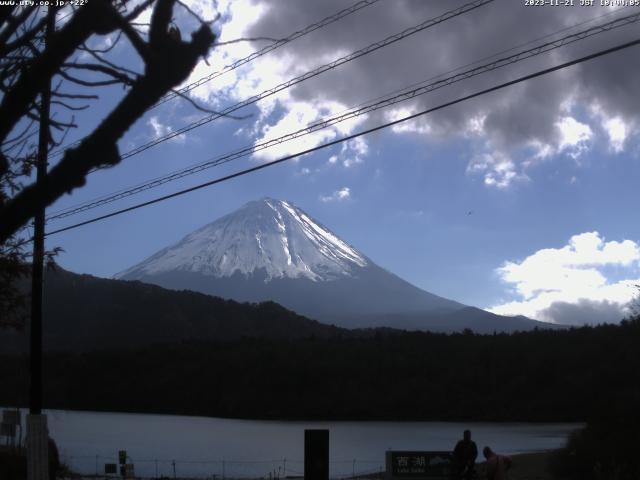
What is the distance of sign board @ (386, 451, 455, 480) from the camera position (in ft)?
54.7

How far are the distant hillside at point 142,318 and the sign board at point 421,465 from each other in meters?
111

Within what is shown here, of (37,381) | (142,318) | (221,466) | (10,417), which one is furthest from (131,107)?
(142,318)

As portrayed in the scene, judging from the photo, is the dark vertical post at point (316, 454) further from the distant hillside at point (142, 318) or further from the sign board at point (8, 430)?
the distant hillside at point (142, 318)

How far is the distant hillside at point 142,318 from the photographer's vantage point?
13175cm

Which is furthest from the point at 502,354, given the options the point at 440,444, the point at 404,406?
the point at 440,444

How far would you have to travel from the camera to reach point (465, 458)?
14719mm

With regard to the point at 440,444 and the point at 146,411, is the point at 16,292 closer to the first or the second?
the point at 440,444

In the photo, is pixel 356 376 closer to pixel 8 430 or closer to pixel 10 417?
pixel 8 430

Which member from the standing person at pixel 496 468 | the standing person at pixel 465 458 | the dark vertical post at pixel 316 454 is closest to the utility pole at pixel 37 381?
the dark vertical post at pixel 316 454

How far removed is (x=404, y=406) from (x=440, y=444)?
38.0m

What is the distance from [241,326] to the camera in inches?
5413

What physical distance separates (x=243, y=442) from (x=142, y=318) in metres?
76.5

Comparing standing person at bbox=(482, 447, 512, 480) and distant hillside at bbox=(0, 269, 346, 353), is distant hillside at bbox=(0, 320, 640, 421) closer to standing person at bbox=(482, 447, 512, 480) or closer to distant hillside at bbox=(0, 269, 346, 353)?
distant hillside at bbox=(0, 269, 346, 353)

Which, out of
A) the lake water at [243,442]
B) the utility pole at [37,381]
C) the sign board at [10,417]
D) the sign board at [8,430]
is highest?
the utility pole at [37,381]
